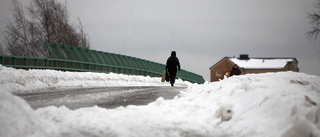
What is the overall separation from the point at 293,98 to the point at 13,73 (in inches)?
605

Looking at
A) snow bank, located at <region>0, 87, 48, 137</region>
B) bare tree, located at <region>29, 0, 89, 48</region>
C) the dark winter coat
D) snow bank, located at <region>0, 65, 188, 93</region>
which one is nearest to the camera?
snow bank, located at <region>0, 87, 48, 137</region>

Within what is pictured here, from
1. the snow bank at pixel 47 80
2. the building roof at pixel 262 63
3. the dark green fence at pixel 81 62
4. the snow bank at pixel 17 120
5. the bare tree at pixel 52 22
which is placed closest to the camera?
the snow bank at pixel 17 120

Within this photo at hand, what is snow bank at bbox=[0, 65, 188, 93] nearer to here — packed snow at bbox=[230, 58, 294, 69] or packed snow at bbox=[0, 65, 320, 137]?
packed snow at bbox=[0, 65, 320, 137]

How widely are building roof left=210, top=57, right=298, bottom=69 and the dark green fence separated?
4917cm

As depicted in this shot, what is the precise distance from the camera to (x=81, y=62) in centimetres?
2855

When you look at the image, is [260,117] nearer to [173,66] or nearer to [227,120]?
[227,120]

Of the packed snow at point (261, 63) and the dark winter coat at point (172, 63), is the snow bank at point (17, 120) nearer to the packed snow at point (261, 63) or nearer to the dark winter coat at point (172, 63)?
the dark winter coat at point (172, 63)

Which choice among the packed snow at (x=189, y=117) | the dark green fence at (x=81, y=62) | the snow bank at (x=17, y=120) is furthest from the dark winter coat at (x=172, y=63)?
the snow bank at (x=17, y=120)

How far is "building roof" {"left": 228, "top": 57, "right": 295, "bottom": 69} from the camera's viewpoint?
85.2 metres

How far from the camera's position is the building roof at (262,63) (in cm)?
8525

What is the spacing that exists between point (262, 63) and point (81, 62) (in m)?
63.6

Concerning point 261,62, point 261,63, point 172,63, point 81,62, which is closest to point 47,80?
point 172,63

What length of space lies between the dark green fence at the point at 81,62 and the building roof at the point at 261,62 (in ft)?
161

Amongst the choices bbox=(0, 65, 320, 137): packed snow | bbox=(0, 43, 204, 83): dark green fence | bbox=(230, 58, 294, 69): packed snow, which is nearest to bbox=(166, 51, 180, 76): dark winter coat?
bbox=(0, 43, 204, 83): dark green fence
